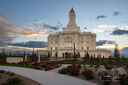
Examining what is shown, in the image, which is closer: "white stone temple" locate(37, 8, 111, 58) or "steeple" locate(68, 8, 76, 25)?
"white stone temple" locate(37, 8, 111, 58)

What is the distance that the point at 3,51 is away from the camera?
147 feet

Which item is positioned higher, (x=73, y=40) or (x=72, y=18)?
(x=72, y=18)

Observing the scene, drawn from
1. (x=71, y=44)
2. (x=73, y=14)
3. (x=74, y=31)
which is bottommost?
(x=71, y=44)

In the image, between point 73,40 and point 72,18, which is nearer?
point 73,40

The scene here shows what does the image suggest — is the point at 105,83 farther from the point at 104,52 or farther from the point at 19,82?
the point at 104,52

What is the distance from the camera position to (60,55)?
59062 mm

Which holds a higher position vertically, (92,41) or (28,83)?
(92,41)

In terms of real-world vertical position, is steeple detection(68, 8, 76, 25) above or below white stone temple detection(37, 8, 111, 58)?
above

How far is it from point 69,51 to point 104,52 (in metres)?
15.9

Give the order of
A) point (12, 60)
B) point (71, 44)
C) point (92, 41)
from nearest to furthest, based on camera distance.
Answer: point (12, 60) < point (71, 44) < point (92, 41)

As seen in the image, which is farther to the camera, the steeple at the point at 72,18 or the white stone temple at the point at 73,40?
the steeple at the point at 72,18

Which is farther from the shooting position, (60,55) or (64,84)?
(60,55)

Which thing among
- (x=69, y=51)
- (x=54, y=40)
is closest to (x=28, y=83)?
(x=69, y=51)

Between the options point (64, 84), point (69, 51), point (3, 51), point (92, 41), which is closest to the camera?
point (64, 84)
